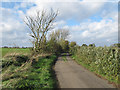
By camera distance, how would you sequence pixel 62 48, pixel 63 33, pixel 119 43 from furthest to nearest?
pixel 63 33 < pixel 62 48 < pixel 119 43

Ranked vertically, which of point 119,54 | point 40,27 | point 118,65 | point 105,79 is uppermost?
point 40,27

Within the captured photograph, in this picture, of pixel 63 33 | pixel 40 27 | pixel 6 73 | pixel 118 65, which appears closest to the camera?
pixel 6 73

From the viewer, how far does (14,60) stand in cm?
901

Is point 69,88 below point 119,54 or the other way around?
below

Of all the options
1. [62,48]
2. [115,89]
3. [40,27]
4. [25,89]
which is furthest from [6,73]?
[62,48]

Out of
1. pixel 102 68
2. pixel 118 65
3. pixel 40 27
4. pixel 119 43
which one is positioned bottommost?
pixel 102 68

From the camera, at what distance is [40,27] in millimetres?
19922

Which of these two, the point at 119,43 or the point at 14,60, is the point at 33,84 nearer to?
the point at 14,60

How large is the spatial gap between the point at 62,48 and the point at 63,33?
17.0 metres

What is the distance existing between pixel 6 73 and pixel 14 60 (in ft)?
12.1

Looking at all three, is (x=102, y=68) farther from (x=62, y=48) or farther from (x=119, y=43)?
(x=62, y=48)

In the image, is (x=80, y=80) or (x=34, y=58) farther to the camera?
(x=34, y=58)

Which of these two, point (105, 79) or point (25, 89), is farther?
point (105, 79)

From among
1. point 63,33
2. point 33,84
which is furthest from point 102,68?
point 63,33
